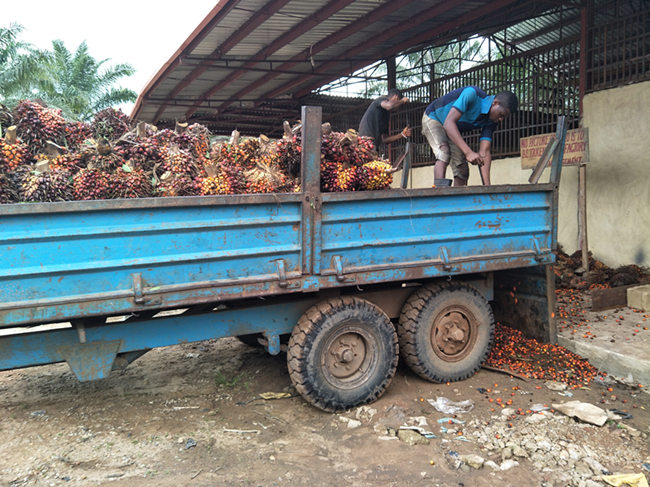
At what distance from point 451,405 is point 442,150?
8.46 feet

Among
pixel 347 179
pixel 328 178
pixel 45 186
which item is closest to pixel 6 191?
pixel 45 186

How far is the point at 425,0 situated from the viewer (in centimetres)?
718

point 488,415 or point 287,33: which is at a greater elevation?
point 287,33

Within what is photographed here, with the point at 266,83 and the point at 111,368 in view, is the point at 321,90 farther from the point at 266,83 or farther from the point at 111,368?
the point at 111,368

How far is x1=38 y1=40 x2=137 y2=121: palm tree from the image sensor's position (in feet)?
66.9

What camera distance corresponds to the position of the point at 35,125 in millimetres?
3475

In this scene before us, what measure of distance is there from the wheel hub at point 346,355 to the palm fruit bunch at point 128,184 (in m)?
1.68

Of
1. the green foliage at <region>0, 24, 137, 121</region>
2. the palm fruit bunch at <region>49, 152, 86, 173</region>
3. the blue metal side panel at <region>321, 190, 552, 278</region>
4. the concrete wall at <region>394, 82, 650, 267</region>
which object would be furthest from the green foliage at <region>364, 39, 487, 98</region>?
the green foliage at <region>0, 24, 137, 121</region>

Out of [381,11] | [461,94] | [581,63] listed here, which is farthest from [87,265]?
[581,63]

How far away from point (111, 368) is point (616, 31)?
741 centimetres

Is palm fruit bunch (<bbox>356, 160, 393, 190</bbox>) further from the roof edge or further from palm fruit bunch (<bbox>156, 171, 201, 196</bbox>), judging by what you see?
the roof edge

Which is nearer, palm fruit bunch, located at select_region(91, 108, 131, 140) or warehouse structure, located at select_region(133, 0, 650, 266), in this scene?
palm fruit bunch, located at select_region(91, 108, 131, 140)

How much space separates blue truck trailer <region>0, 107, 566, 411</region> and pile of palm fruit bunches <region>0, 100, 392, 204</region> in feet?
1.10

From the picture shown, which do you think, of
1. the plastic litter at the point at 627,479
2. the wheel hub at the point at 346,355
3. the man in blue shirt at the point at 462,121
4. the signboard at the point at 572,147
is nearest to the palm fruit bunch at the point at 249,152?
the wheel hub at the point at 346,355
